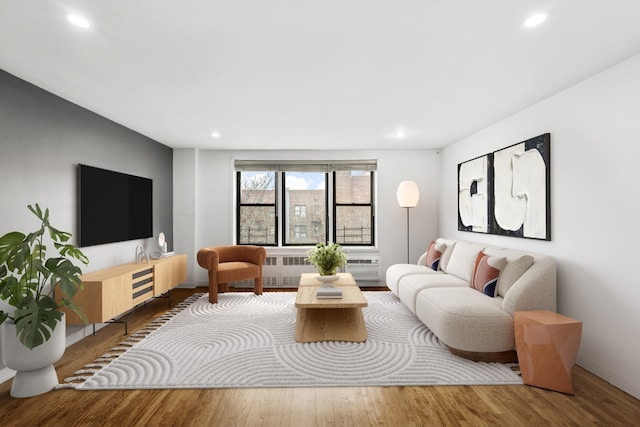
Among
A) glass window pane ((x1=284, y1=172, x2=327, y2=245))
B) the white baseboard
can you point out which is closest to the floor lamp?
glass window pane ((x1=284, y1=172, x2=327, y2=245))

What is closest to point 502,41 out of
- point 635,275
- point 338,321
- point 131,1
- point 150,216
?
point 635,275

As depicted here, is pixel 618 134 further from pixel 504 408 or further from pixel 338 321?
pixel 338 321

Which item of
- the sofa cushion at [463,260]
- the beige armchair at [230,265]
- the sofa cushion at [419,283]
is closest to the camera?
the sofa cushion at [419,283]

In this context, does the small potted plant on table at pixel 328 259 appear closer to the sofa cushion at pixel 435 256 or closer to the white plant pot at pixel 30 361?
the sofa cushion at pixel 435 256

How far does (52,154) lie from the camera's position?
10.5 ft

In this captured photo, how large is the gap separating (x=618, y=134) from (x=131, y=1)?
11.1 feet

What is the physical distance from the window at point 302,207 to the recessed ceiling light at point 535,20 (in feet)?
13.5

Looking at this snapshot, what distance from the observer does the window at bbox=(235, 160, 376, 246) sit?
612cm

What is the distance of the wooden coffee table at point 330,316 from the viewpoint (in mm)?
3354

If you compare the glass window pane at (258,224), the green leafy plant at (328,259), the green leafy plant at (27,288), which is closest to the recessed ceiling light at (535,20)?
the green leafy plant at (328,259)

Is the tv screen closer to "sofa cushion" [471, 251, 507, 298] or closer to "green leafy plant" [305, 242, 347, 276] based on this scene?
"green leafy plant" [305, 242, 347, 276]

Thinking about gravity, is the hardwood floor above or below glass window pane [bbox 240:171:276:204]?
below

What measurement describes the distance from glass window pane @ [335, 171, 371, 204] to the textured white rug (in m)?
2.62

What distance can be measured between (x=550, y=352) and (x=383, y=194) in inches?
149
